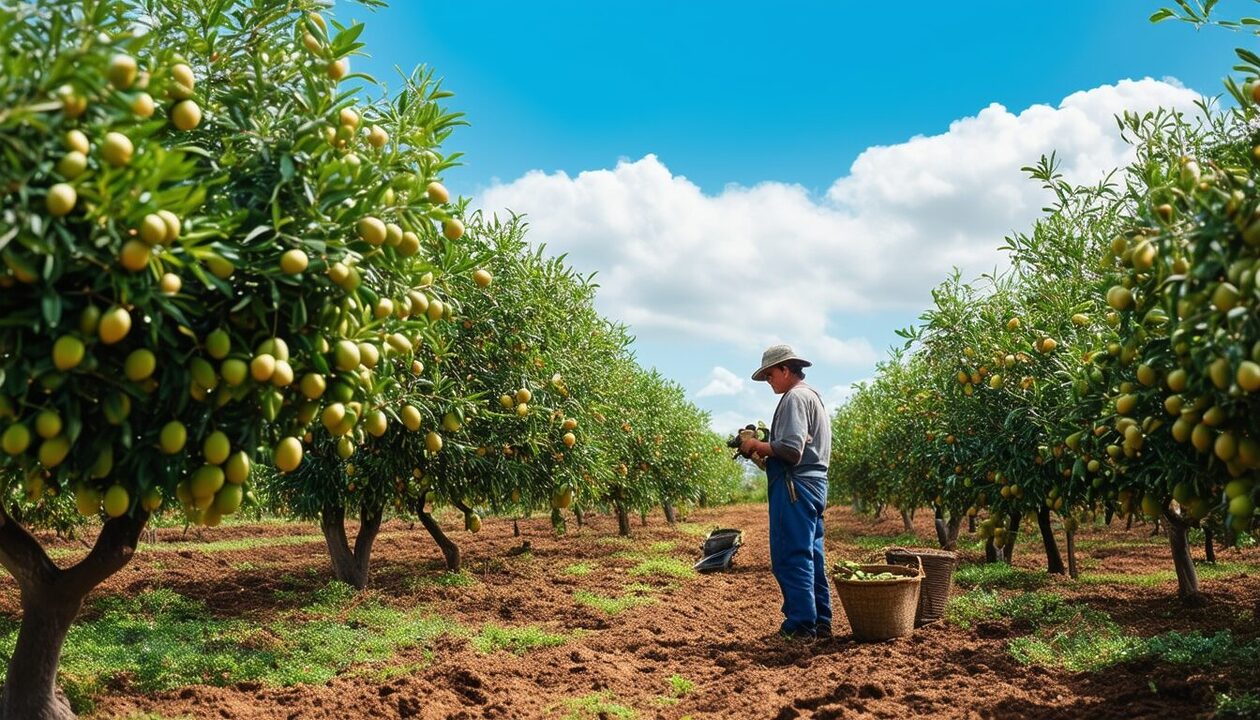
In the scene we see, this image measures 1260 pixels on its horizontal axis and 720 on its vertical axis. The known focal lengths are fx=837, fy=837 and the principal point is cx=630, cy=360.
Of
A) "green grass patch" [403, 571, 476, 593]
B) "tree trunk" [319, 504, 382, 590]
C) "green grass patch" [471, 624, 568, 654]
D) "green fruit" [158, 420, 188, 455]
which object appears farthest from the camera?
"green grass patch" [403, 571, 476, 593]

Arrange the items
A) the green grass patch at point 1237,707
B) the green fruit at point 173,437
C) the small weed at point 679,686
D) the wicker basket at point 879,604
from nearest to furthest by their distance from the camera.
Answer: the green fruit at point 173,437, the green grass patch at point 1237,707, the small weed at point 679,686, the wicker basket at point 879,604

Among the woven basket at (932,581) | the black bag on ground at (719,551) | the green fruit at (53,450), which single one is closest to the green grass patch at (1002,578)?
the woven basket at (932,581)

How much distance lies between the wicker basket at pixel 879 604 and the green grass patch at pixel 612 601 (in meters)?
2.84

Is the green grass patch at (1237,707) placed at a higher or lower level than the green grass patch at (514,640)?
higher

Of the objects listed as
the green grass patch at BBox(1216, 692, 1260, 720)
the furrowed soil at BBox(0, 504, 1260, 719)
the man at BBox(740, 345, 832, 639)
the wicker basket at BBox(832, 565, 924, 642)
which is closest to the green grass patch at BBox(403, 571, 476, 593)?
the furrowed soil at BBox(0, 504, 1260, 719)

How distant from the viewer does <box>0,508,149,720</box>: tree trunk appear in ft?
14.2

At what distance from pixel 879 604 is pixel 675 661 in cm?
160

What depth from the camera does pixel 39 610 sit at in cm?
441

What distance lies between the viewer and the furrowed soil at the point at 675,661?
487cm

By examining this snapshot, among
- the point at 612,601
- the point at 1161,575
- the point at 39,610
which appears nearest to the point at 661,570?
the point at 612,601

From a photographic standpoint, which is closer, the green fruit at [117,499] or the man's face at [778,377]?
the green fruit at [117,499]

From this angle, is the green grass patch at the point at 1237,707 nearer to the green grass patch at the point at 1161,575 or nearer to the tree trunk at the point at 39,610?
the tree trunk at the point at 39,610

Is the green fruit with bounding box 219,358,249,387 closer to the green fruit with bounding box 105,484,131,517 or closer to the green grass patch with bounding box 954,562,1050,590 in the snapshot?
the green fruit with bounding box 105,484,131,517

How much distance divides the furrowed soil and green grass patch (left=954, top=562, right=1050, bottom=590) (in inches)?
9.3
